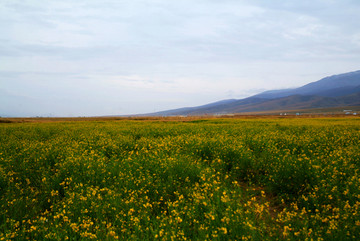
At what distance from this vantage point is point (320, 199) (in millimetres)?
5391

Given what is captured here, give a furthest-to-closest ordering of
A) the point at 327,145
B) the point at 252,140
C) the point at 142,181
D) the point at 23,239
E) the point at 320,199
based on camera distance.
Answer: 1. the point at 252,140
2. the point at 327,145
3. the point at 142,181
4. the point at 320,199
5. the point at 23,239

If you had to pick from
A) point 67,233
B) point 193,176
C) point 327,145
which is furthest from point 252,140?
point 67,233

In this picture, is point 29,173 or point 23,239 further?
point 29,173

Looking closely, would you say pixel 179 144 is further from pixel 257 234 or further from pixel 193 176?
pixel 257 234

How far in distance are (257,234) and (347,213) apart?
75.6 inches

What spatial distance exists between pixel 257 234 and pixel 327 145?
29.2ft

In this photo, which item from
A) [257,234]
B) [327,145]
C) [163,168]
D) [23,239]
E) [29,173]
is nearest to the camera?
[257,234]

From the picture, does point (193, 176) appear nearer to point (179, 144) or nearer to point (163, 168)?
point (163, 168)

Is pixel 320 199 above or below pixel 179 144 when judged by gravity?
below

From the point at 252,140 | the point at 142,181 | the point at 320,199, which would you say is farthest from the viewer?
the point at 252,140

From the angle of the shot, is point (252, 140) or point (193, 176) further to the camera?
point (252, 140)

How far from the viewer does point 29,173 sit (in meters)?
7.52

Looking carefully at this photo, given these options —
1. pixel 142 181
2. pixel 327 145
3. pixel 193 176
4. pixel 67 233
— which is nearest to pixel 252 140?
pixel 327 145

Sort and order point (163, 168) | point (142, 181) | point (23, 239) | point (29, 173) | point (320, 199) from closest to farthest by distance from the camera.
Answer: point (23, 239)
point (320, 199)
point (142, 181)
point (163, 168)
point (29, 173)
